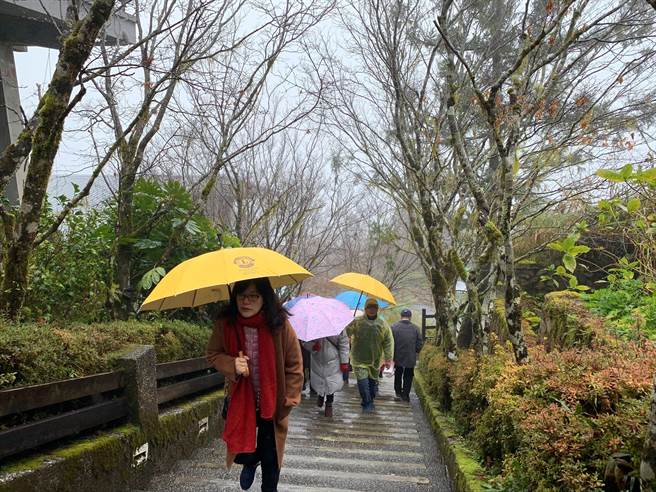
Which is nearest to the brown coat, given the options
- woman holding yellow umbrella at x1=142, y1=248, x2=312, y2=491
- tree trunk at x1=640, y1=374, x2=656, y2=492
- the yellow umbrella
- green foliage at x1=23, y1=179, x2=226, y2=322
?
woman holding yellow umbrella at x1=142, y1=248, x2=312, y2=491

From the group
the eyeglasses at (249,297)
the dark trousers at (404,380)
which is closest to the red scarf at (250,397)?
the eyeglasses at (249,297)

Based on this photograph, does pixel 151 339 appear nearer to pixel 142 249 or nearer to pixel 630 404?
pixel 142 249

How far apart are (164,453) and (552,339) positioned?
482 centimetres

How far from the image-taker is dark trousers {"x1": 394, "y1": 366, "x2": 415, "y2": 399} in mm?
10008

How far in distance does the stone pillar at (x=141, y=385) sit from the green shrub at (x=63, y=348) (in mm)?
131

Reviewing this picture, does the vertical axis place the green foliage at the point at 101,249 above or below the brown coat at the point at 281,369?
above

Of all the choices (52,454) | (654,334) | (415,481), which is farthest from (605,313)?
(52,454)

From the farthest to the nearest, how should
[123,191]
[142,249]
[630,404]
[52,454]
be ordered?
[142,249]
[123,191]
[52,454]
[630,404]

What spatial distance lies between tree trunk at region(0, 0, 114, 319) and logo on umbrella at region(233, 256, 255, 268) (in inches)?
63.5

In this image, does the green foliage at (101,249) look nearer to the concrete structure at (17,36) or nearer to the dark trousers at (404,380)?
the concrete structure at (17,36)

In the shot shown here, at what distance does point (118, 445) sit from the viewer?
4.04m

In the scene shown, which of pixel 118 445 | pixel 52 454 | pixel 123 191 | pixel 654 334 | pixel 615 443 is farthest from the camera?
pixel 123 191

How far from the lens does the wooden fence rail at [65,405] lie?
10.2 feet

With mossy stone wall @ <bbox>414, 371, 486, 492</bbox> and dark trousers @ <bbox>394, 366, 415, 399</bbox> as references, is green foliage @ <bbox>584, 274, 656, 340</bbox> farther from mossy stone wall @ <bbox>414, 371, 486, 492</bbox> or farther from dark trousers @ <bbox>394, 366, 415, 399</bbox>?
dark trousers @ <bbox>394, 366, 415, 399</bbox>
